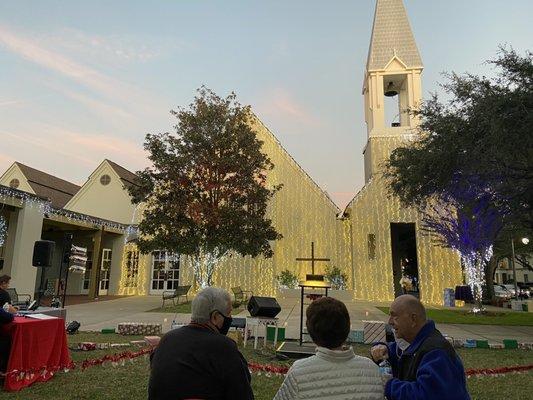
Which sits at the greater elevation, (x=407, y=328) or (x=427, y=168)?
(x=427, y=168)

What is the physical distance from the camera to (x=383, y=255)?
2069 centimetres

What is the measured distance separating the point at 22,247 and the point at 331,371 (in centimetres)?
1596

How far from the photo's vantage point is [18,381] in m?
4.88

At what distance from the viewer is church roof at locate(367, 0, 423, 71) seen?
2359 cm

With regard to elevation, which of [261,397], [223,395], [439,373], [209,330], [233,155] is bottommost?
[261,397]

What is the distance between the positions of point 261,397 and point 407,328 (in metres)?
3.16

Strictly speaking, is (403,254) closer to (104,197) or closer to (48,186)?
(104,197)

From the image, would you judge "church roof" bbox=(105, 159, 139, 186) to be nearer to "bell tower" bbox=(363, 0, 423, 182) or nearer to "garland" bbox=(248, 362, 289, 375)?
"bell tower" bbox=(363, 0, 423, 182)

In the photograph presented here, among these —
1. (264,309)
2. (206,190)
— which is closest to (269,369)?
(264,309)

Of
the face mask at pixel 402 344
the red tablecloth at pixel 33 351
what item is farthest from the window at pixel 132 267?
the face mask at pixel 402 344

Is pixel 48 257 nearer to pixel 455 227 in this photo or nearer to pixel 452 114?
pixel 452 114

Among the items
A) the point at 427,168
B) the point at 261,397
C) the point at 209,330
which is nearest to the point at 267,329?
the point at 261,397

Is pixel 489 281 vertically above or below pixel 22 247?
below

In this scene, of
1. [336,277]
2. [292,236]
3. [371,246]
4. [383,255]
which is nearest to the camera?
[336,277]
